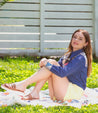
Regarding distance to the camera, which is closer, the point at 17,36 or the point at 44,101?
the point at 44,101

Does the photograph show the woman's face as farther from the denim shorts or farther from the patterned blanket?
the patterned blanket

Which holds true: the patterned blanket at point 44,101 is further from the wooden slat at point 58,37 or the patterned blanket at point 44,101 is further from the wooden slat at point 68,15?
the wooden slat at point 68,15

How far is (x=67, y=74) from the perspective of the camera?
3141mm

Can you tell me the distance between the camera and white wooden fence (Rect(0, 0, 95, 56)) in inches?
257

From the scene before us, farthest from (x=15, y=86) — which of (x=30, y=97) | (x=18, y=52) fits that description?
(x=18, y=52)

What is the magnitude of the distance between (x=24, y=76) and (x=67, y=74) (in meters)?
1.75

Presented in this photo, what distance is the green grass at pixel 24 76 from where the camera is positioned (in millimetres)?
2936

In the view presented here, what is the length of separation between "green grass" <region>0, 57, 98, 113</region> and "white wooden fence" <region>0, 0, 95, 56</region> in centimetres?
36

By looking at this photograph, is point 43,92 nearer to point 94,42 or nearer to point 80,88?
point 80,88

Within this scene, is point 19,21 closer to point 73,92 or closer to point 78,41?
point 78,41

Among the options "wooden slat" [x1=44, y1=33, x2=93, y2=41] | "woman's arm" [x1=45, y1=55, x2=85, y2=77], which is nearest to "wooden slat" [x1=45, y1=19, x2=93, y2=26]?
"wooden slat" [x1=44, y1=33, x2=93, y2=41]

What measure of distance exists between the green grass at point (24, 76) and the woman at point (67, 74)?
232mm

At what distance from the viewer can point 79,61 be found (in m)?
3.23

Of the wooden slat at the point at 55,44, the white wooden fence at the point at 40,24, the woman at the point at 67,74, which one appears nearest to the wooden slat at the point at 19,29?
the white wooden fence at the point at 40,24
